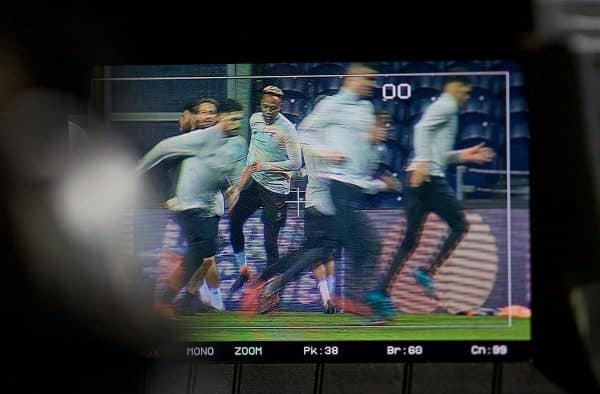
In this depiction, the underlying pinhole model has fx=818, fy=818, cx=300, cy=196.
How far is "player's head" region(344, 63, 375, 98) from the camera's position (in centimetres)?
104

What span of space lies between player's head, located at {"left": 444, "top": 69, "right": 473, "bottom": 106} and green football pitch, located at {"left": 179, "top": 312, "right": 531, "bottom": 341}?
277 millimetres

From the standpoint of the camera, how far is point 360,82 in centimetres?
104

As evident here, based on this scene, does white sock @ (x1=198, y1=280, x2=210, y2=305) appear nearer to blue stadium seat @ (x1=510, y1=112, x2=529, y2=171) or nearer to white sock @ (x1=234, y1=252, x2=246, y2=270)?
white sock @ (x1=234, y1=252, x2=246, y2=270)

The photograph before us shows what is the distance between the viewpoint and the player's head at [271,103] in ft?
3.42

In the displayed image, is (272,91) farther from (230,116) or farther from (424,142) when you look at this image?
(424,142)

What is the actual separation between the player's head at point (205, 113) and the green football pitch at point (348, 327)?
0.80 feet

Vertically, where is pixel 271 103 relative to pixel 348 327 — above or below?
above

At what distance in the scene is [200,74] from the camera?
1053 mm

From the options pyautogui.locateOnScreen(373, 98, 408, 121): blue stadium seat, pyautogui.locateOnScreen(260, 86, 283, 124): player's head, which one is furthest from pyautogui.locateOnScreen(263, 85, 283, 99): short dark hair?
pyautogui.locateOnScreen(373, 98, 408, 121): blue stadium seat

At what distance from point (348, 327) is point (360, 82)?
0.31m

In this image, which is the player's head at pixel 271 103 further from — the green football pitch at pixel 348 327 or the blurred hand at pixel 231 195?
the green football pitch at pixel 348 327

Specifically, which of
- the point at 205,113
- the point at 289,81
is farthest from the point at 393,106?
the point at 205,113

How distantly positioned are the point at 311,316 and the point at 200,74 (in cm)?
34

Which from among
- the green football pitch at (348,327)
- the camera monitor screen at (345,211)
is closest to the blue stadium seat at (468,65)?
the camera monitor screen at (345,211)
